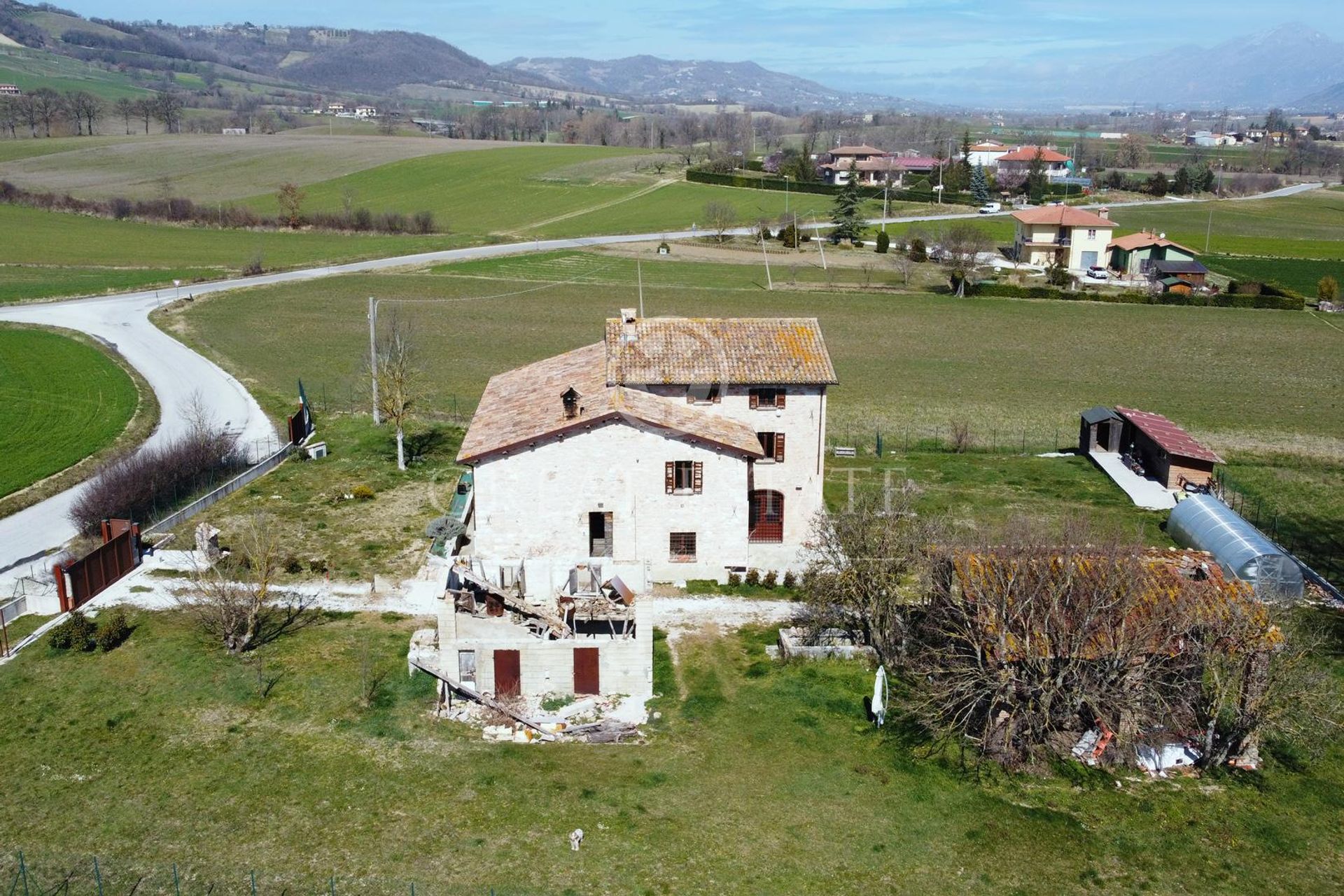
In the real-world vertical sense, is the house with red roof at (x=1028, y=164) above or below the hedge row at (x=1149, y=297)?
above

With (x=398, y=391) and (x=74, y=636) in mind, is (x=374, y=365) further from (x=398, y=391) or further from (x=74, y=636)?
(x=74, y=636)

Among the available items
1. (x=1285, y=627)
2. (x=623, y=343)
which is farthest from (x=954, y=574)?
(x=623, y=343)

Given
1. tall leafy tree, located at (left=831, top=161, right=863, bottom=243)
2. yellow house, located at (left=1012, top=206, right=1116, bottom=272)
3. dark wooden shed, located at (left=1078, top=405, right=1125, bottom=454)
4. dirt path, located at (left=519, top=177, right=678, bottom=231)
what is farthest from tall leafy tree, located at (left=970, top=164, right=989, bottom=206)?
dark wooden shed, located at (left=1078, top=405, right=1125, bottom=454)

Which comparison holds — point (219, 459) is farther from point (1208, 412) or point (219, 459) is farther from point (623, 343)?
point (1208, 412)

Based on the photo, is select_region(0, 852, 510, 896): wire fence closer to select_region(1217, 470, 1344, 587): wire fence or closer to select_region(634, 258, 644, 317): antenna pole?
select_region(634, 258, 644, 317): antenna pole

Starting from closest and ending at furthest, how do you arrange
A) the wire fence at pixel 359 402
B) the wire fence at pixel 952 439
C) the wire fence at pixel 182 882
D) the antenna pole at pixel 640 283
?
1. the wire fence at pixel 182 882
2. the antenna pole at pixel 640 283
3. the wire fence at pixel 952 439
4. the wire fence at pixel 359 402

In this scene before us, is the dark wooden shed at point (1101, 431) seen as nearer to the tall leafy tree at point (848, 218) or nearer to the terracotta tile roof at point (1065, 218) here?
the terracotta tile roof at point (1065, 218)

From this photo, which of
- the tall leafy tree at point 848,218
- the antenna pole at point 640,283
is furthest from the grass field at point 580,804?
the tall leafy tree at point 848,218

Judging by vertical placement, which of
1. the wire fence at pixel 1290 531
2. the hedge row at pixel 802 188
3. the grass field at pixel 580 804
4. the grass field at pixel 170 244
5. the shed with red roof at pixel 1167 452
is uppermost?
the hedge row at pixel 802 188
